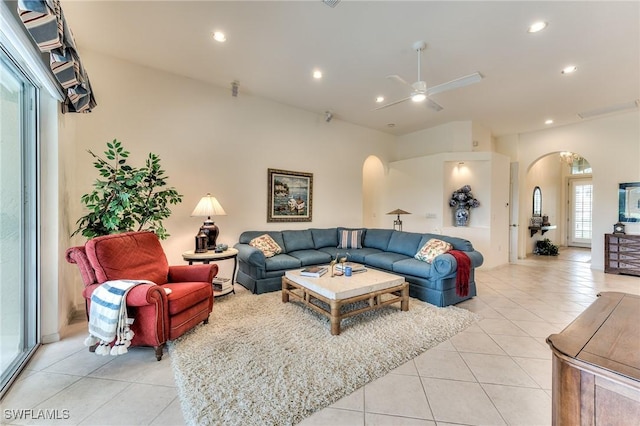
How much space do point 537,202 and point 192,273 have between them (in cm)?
976

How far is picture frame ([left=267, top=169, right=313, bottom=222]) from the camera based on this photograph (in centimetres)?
480

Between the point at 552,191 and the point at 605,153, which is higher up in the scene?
the point at 605,153

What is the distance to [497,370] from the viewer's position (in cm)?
205

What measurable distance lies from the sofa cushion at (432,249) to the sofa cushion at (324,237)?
168 centimetres

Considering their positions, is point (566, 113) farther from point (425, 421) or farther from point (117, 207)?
point (117, 207)

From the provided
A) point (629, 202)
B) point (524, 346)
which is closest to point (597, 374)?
point (524, 346)

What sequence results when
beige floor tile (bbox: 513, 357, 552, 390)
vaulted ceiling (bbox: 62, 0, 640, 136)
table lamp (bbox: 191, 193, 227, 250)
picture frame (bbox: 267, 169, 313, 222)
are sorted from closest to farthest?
beige floor tile (bbox: 513, 357, 552, 390)
vaulted ceiling (bbox: 62, 0, 640, 136)
table lamp (bbox: 191, 193, 227, 250)
picture frame (bbox: 267, 169, 313, 222)

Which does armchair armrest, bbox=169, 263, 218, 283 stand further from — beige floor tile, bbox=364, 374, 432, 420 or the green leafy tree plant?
beige floor tile, bbox=364, 374, 432, 420

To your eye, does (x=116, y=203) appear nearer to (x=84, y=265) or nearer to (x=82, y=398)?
(x=84, y=265)

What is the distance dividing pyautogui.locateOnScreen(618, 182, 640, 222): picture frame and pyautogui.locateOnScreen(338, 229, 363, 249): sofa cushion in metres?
5.14

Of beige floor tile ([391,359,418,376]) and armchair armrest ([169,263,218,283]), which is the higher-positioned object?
armchair armrest ([169,263,218,283])

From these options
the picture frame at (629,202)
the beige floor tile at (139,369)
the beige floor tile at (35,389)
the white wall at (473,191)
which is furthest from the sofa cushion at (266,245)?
the picture frame at (629,202)

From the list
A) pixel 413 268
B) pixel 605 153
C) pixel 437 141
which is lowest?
pixel 413 268

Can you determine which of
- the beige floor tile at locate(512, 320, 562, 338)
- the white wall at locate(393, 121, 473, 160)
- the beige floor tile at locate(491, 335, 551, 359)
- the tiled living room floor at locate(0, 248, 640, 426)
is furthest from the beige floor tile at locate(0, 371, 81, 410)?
the white wall at locate(393, 121, 473, 160)
